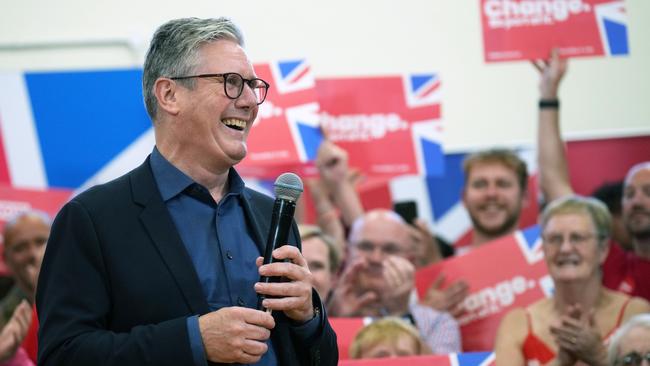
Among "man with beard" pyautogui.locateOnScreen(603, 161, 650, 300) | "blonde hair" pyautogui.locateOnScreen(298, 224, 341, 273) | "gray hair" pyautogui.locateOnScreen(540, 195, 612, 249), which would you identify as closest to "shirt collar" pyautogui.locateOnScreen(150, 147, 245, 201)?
"gray hair" pyautogui.locateOnScreen(540, 195, 612, 249)

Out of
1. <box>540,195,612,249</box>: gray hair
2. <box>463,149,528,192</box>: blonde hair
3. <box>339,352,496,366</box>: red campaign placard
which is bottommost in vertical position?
<box>339,352,496,366</box>: red campaign placard

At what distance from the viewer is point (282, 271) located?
160cm

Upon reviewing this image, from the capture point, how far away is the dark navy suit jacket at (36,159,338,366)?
1.60m

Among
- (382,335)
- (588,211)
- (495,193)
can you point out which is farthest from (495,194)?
(382,335)

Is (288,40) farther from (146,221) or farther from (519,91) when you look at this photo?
(146,221)

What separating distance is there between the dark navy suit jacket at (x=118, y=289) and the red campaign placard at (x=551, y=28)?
2.90 meters

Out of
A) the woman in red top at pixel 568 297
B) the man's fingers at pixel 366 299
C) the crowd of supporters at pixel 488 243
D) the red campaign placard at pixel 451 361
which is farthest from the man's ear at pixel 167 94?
the man's fingers at pixel 366 299

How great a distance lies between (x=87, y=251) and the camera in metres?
1.68

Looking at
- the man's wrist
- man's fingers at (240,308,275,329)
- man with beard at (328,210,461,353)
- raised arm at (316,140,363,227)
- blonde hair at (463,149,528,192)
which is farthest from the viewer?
raised arm at (316,140,363,227)

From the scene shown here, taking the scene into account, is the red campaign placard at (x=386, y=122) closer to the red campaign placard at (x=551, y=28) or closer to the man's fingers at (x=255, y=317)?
the red campaign placard at (x=551, y=28)

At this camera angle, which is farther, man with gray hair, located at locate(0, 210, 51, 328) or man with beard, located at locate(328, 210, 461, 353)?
man with gray hair, located at locate(0, 210, 51, 328)

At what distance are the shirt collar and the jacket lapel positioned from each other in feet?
0.05

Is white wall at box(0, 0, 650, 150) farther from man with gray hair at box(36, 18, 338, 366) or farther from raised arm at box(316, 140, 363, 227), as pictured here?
man with gray hair at box(36, 18, 338, 366)

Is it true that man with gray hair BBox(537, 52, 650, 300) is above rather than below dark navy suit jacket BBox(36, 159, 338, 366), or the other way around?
below
